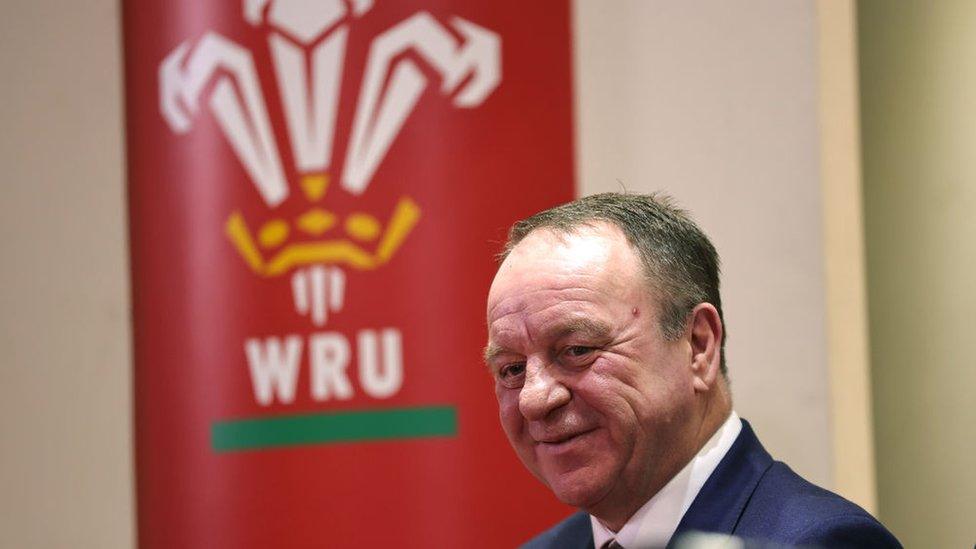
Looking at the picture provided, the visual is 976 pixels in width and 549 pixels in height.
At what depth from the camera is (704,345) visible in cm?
179

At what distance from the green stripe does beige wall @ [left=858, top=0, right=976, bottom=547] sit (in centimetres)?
91

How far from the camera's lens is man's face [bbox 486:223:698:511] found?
1.71m

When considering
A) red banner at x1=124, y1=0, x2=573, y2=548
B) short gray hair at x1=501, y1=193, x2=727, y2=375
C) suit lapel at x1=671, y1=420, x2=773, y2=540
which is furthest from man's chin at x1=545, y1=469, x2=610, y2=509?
red banner at x1=124, y1=0, x2=573, y2=548

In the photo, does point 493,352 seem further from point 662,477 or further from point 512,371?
point 662,477

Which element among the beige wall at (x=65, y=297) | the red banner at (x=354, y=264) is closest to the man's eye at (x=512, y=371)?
the red banner at (x=354, y=264)

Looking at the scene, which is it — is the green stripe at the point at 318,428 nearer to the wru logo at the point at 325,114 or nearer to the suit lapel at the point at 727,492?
the wru logo at the point at 325,114

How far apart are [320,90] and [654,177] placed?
72 centimetres

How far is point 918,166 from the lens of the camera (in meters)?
2.31

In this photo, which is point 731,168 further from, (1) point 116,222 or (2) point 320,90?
(1) point 116,222

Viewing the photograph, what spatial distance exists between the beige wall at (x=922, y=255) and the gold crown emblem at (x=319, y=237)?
931 mm

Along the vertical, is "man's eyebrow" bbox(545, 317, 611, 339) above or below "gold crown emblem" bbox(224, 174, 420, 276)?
below

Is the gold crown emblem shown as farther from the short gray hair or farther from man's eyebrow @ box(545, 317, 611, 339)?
man's eyebrow @ box(545, 317, 611, 339)

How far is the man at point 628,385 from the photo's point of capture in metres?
1.71

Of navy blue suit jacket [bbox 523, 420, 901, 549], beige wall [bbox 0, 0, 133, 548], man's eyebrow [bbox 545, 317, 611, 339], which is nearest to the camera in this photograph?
navy blue suit jacket [bbox 523, 420, 901, 549]
